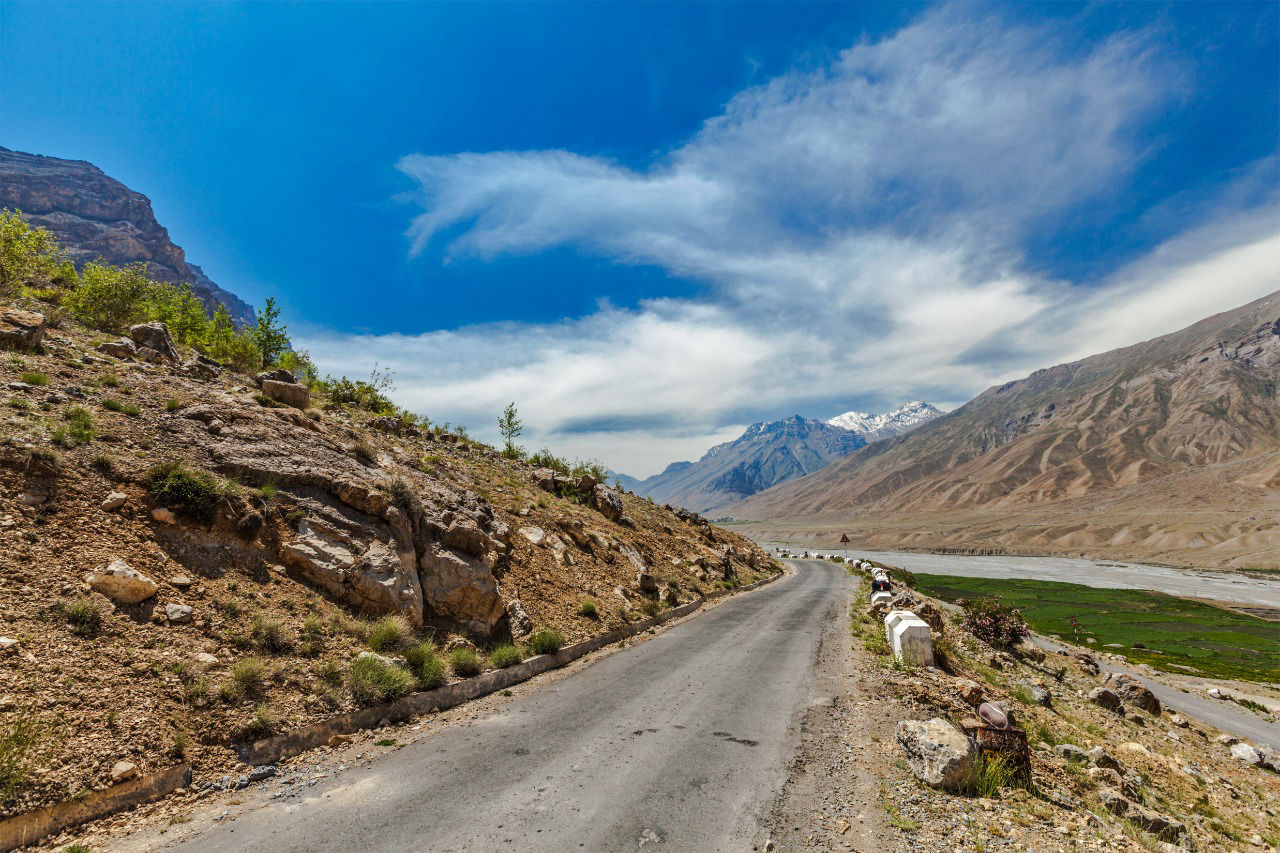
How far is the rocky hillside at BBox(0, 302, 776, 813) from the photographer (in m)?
6.93

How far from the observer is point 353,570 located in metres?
11.4

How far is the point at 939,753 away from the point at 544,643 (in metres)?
9.56

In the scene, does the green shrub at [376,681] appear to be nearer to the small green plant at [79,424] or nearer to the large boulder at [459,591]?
the large boulder at [459,591]

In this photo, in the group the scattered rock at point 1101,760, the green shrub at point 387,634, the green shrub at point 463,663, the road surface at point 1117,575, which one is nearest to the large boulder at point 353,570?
the green shrub at point 387,634

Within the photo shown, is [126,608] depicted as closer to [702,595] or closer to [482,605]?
[482,605]

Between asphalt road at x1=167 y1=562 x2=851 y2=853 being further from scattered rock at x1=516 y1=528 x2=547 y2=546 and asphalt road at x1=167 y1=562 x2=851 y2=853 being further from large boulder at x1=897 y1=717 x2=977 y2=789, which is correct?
scattered rock at x1=516 y1=528 x2=547 y2=546

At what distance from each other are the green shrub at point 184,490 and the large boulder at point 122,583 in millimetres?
1686

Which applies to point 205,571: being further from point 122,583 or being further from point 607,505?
point 607,505

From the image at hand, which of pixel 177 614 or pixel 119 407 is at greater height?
pixel 119 407

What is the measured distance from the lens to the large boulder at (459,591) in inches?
513

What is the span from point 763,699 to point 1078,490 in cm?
23807

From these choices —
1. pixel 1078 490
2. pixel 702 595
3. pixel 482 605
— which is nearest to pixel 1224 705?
pixel 702 595

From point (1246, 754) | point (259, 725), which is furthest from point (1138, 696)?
point (259, 725)

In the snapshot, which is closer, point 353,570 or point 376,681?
point 376,681
